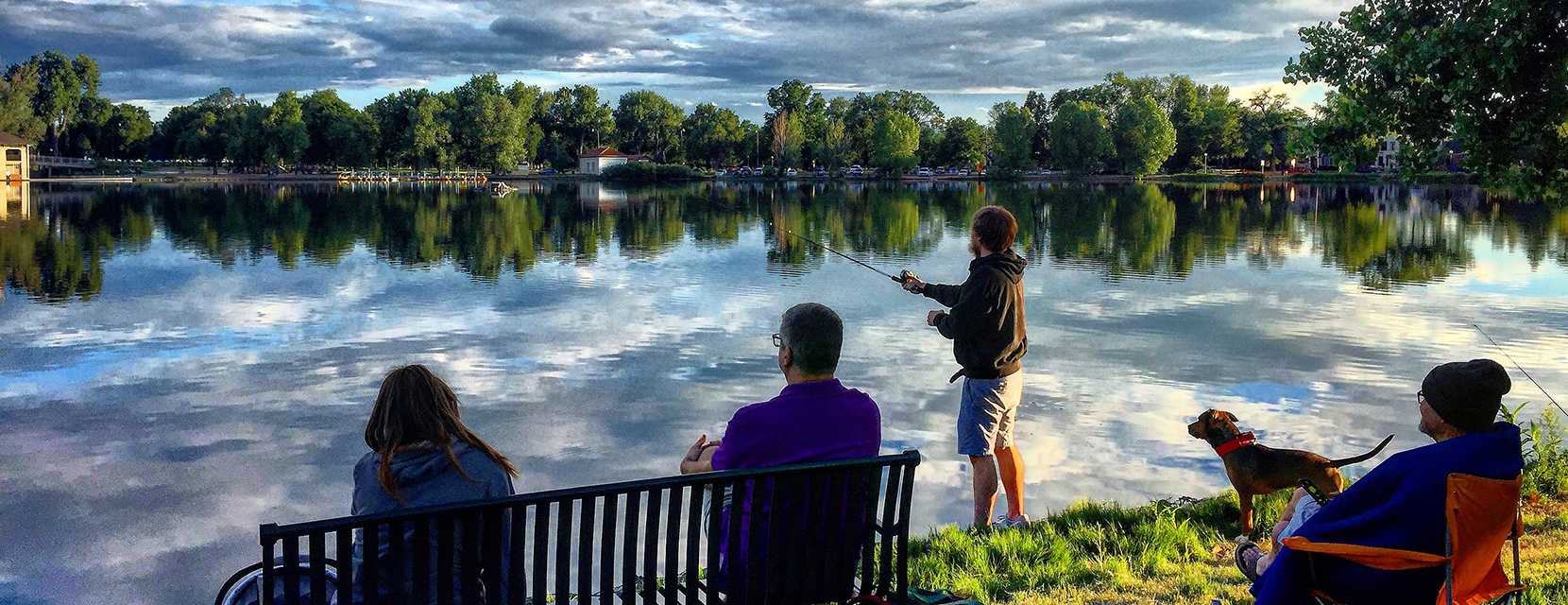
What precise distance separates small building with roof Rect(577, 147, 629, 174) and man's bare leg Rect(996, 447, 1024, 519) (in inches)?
5068

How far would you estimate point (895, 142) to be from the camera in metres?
121

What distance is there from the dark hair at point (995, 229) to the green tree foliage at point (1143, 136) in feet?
349

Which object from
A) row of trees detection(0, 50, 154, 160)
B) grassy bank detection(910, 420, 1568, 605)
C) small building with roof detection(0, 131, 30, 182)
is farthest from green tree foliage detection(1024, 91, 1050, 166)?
grassy bank detection(910, 420, 1568, 605)

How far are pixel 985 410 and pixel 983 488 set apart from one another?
1.52 feet

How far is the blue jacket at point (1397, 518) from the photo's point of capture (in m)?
3.08

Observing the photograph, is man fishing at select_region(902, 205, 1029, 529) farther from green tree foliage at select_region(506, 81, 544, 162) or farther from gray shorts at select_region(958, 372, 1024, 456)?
green tree foliage at select_region(506, 81, 544, 162)

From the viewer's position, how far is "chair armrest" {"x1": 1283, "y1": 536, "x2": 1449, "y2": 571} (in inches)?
122

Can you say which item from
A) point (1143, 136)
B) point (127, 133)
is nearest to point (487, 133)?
point (127, 133)

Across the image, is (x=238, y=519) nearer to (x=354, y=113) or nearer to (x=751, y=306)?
(x=751, y=306)

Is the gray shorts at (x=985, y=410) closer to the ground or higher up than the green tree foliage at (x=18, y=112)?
closer to the ground

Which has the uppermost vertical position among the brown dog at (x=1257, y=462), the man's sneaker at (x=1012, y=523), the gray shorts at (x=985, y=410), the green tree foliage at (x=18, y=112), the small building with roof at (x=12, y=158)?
the green tree foliage at (x=18, y=112)

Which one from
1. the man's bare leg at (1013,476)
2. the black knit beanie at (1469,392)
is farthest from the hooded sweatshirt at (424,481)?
the man's bare leg at (1013,476)

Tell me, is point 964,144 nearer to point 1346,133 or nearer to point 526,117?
point 526,117

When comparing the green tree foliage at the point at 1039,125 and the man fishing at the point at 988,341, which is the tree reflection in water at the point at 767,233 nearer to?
the man fishing at the point at 988,341
